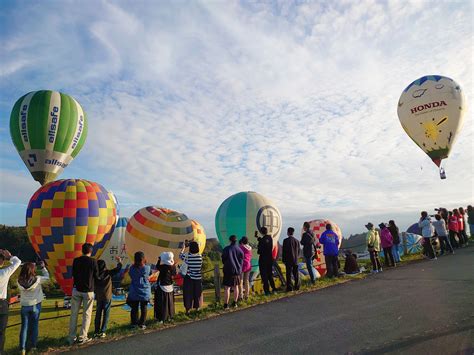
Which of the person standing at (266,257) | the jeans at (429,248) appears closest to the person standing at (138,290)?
the person standing at (266,257)

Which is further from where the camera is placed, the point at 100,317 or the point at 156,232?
the point at 156,232

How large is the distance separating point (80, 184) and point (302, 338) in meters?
12.1

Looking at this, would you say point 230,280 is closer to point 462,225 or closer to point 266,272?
point 266,272

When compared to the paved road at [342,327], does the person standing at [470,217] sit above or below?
above

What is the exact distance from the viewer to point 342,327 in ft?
20.0

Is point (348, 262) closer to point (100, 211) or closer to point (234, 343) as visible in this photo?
point (234, 343)

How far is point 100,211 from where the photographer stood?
14.7 metres

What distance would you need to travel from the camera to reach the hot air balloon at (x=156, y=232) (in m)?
17.0

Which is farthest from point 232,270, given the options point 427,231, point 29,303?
point 427,231

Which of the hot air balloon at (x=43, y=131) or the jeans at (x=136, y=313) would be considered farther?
the hot air balloon at (x=43, y=131)

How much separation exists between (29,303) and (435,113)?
21.5 metres

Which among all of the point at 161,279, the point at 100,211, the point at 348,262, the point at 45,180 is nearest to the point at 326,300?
the point at 161,279

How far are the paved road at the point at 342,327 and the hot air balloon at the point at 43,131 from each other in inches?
620

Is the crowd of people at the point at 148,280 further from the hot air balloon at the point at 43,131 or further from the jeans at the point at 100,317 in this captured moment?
the hot air balloon at the point at 43,131
